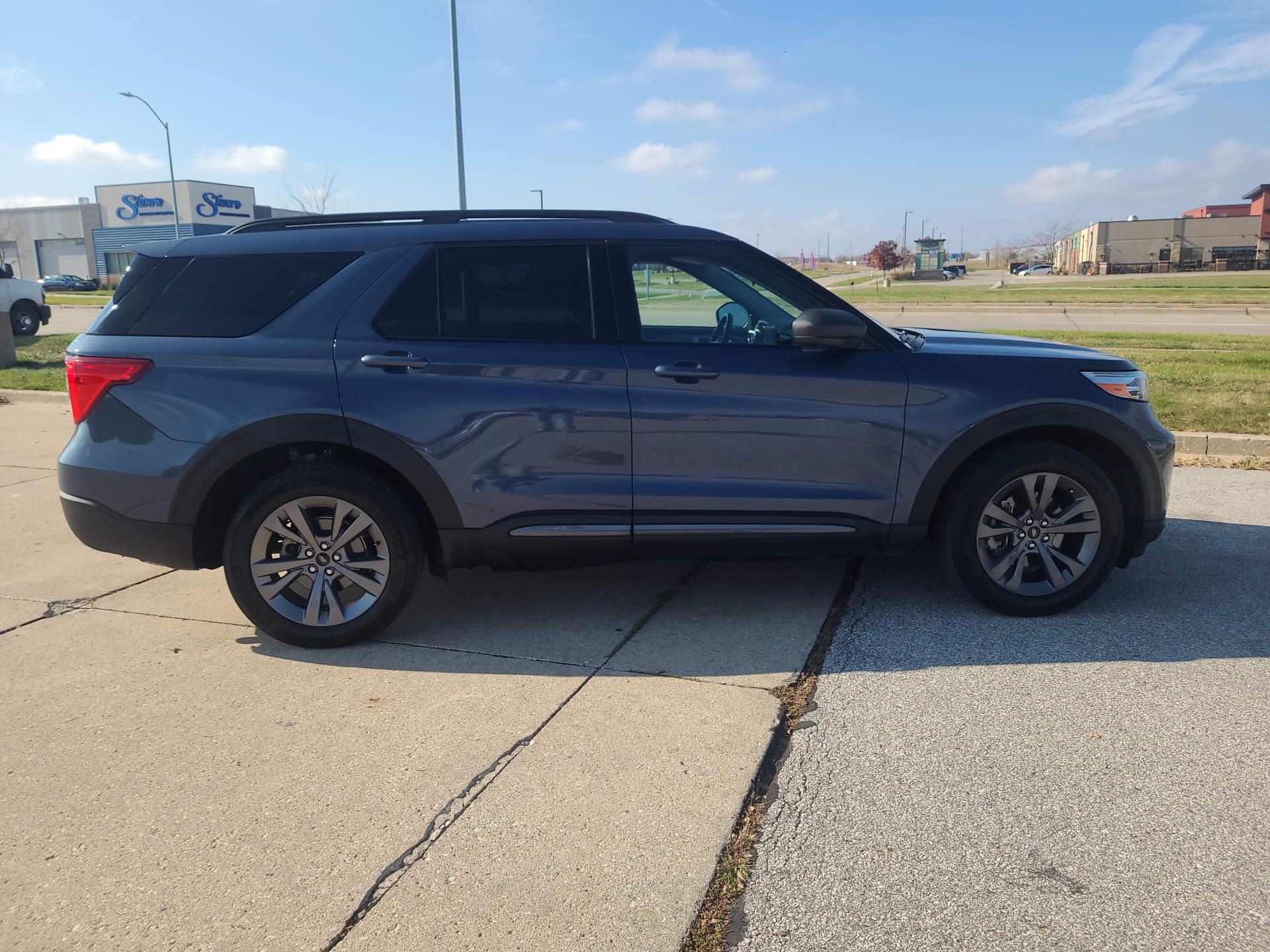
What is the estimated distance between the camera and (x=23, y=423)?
9938 mm

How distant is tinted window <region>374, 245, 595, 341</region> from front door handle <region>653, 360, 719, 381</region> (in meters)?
0.34

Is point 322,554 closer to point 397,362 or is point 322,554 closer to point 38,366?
point 397,362

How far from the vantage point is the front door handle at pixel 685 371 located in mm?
4008

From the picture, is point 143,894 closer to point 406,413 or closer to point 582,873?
point 582,873

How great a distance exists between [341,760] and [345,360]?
166 centimetres

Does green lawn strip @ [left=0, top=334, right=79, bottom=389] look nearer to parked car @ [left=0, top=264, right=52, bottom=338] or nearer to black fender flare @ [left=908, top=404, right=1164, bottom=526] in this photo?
parked car @ [left=0, top=264, right=52, bottom=338]

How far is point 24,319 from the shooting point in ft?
63.4

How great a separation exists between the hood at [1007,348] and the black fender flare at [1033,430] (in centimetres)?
28

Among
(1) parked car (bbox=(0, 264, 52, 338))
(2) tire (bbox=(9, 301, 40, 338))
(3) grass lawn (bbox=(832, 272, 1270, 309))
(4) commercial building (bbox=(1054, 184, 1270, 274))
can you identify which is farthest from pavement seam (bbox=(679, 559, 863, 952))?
(4) commercial building (bbox=(1054, 184, 1270, 274))

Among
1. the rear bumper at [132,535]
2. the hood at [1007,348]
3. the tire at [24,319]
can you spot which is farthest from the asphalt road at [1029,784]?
the tire at [24,319]

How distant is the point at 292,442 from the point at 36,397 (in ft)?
30.9

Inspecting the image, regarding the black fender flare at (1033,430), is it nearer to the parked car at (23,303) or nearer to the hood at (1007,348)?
the hood at (1007,348)

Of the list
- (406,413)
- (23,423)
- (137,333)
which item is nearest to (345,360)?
(406,413)

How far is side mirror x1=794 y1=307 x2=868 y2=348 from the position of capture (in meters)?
3.98
